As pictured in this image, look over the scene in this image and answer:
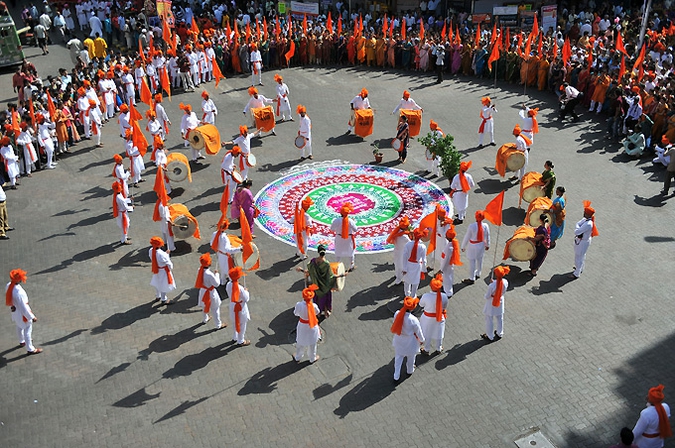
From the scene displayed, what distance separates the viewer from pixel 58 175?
20062 mm

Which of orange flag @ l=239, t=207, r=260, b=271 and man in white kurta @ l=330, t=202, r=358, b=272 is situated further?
man in white kurta @ l=330, t=202, r=358, b=272

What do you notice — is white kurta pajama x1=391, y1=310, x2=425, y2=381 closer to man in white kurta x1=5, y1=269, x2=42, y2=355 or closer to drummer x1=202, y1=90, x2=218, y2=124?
man in white kurta x1=5, y1=269, x2=42, y2=355

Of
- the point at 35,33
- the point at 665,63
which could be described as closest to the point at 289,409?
the point at 665,63

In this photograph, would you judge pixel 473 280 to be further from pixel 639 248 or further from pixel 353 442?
pixel 353 442

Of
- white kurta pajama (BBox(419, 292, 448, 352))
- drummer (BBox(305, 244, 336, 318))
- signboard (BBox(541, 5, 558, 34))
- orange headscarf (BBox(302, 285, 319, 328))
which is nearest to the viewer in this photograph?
orange headscarf (BBox(302, 285, 319, 328))

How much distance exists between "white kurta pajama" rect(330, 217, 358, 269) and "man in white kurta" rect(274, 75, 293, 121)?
29.0 ft

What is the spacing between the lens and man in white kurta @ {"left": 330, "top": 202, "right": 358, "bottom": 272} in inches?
568

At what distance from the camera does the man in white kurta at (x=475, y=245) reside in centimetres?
1423

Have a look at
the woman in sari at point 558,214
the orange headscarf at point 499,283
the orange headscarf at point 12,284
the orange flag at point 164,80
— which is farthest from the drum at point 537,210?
the orange flag at point 164,80

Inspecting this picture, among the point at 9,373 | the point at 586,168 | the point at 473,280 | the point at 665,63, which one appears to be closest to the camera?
the point at 9,373

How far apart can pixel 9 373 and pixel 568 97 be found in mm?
18201

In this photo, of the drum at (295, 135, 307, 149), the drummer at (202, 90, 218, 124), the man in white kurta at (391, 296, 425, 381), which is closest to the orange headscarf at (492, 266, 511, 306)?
the man in white kurta at (391, 296, 425, 381)

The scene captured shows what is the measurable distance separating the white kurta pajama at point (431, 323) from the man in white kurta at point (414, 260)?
1.53 meters

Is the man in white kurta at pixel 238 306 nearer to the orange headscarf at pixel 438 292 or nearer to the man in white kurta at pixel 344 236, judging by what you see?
the man in white kurta at pixel 344 236
